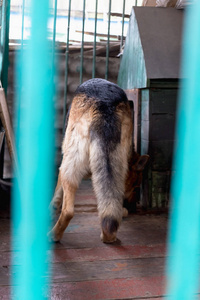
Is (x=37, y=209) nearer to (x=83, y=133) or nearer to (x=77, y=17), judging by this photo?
(x=83, y=133)

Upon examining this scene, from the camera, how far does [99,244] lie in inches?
121

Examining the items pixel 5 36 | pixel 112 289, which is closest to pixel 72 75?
pixel 5 36

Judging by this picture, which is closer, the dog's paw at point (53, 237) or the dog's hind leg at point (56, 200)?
the dog's paw at point (53, 237)

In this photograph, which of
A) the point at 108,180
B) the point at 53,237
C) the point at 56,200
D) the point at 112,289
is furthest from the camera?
the point at 56,200

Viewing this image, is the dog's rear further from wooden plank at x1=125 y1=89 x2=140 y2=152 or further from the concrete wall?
the concrete wall

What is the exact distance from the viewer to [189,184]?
776mm

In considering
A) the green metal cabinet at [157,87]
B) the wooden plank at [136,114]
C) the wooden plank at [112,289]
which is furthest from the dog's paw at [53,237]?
the wooden plank at [136,114]

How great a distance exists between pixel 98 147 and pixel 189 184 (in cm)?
195

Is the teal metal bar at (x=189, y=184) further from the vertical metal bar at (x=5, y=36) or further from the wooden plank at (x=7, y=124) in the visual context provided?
the vertical metal bar at (x=5, y=36)

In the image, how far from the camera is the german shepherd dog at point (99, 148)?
8.38 feet

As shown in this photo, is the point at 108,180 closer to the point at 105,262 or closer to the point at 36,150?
the point at 105,262

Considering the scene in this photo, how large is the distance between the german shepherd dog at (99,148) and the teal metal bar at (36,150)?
1.57m

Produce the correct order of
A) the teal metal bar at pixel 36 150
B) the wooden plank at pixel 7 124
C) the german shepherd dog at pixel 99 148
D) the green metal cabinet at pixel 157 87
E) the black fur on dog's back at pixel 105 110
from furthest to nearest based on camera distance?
1. the green metal cabinet at pixel 157 87
2. the wooden plank at pixel 7 124
3. the black fur on dog's back at pixel 105 110
4. the german shepherd dog at pixel 99 148
5. the teal metal bar at pixel 36 150

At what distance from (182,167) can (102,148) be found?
192cm
